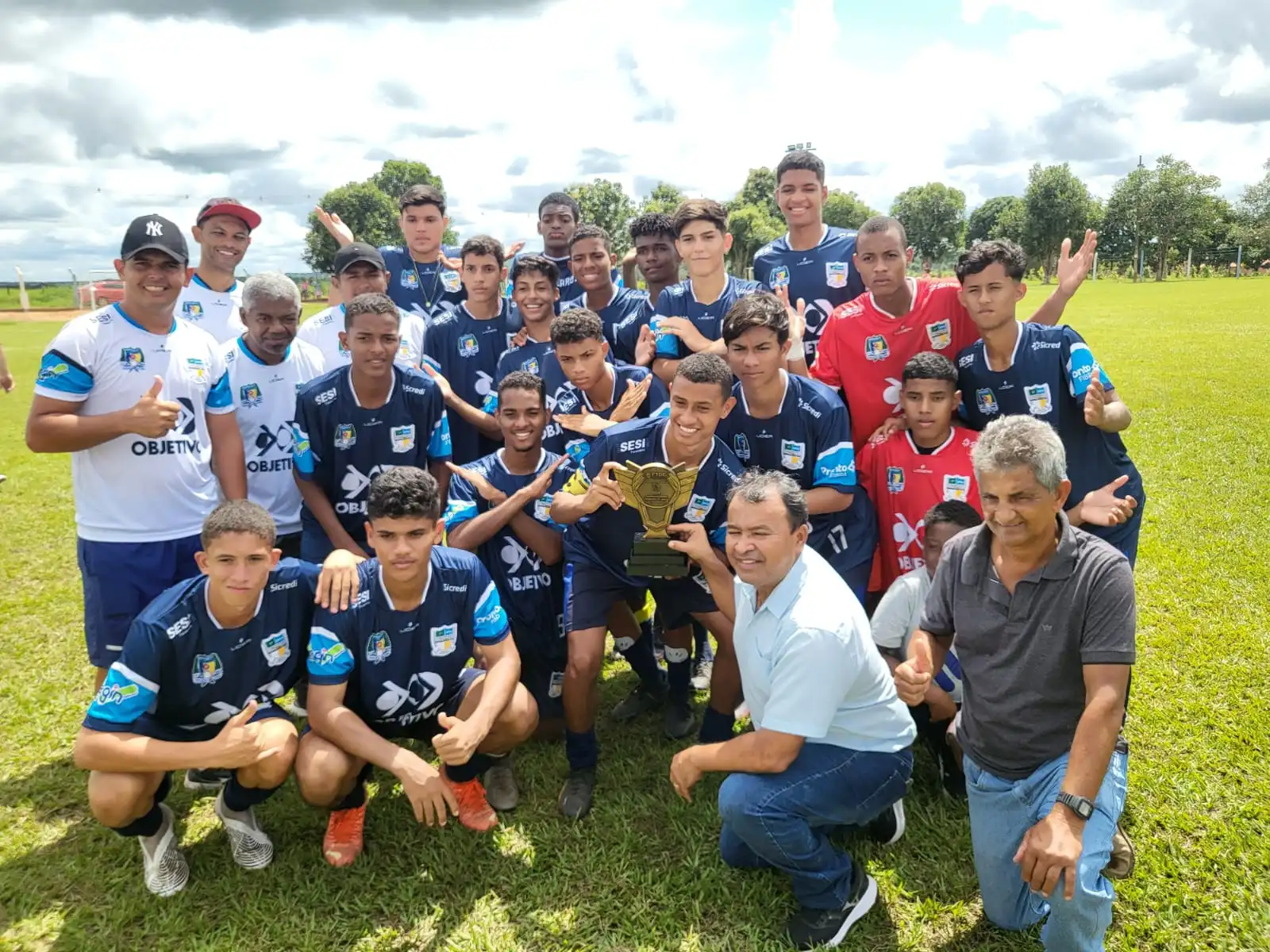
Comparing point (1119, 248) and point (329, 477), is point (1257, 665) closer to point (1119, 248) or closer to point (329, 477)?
point (329, 477)

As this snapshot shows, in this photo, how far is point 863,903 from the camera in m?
3.44

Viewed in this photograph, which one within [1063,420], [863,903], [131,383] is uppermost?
[131,383]

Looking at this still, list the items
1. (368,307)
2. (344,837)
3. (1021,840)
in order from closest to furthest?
(1021,840) → (344,837) → (368,307)

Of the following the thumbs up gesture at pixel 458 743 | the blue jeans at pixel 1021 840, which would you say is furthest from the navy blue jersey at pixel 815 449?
the thumbs up gesture at pixel 458 743

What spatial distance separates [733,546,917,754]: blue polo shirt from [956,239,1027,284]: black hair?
2.31 m

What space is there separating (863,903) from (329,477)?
12.4 ft

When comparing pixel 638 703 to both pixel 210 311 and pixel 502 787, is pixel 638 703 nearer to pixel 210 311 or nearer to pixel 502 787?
pixel 502 787

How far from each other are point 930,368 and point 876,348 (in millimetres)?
559

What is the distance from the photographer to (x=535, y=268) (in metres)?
5.89

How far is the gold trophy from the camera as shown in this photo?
13.5 feet

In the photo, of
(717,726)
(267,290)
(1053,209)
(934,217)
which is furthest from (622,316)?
(934,217)

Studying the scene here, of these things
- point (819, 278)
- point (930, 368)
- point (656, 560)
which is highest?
point (819, 278)

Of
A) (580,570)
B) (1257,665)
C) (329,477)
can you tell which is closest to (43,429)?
(329,477)

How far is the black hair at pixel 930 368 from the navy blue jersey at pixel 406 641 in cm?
268
